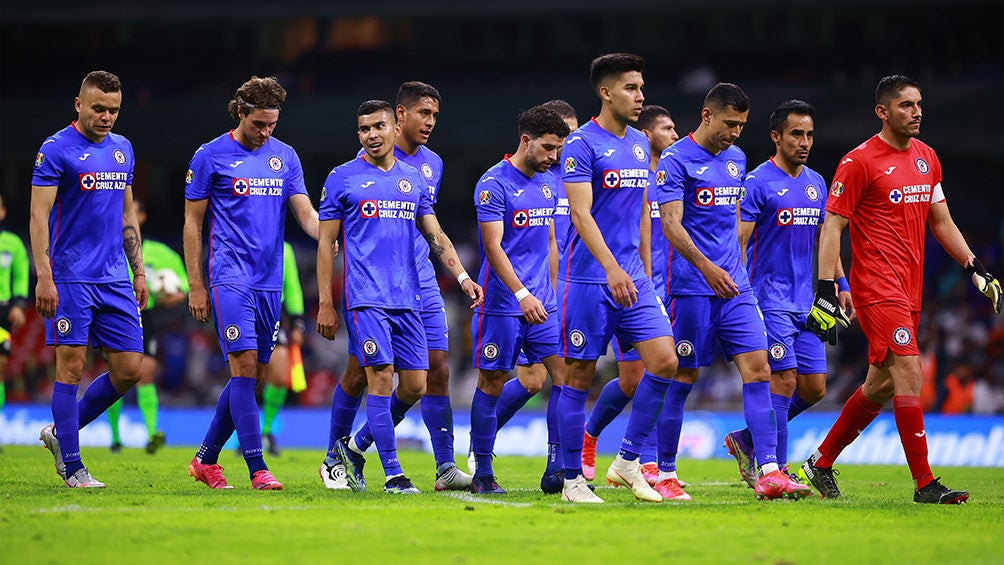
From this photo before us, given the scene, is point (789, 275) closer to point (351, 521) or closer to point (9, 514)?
point (351, 521)

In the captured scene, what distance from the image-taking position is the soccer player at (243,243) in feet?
33.2

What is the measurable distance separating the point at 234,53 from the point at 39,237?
65.5ft

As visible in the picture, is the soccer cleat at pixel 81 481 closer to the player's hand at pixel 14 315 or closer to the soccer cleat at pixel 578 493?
the soccer cleat at pixel 578 493

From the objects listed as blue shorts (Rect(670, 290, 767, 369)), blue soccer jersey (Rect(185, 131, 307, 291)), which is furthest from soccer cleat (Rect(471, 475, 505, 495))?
blue soccer jersey (Rect(185, 131, 307, 291))

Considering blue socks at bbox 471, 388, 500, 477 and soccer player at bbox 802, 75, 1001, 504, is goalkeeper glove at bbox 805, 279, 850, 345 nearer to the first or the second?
soccer player at bbox 802, 75, 1001, 504

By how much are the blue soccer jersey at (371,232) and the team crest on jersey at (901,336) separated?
3.40 metres

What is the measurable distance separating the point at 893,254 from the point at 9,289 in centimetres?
1026

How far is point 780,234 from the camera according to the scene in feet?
36.1

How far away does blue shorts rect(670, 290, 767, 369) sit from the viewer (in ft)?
32.1

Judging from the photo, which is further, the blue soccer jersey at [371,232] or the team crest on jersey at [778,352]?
the team crest on jersey at [778,352]

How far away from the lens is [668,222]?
9758 mm

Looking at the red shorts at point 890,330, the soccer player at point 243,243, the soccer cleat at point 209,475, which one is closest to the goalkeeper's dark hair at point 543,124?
the soccer player at point 243,243

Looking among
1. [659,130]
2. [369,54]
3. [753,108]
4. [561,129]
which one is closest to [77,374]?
[561,129]

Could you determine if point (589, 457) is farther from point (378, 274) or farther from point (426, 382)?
point (378, 274)
